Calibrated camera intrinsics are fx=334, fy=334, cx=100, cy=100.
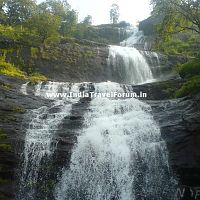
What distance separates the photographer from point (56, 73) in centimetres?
2856

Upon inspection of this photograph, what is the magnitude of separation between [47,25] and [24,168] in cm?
1931

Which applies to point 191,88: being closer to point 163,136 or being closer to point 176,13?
point 163,136

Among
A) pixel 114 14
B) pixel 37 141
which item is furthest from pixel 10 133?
pixel 114 14

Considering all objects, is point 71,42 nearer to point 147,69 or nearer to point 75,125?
point 147,69

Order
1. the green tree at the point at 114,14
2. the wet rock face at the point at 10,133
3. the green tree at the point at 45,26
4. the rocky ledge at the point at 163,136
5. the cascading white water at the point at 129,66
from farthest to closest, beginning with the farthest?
1. the green tree at the point at 114,14
2. the green tree at the point at 45,26
3. the cascading white water at the point at 129,66
4. the wet rock face at the point at 10,133
5. the rocky ledge at the point at 163,136

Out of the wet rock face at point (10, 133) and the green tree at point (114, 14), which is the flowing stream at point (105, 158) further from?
the green tree at point (114, 14)

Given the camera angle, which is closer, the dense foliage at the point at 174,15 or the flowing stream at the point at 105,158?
the flowing stream at the point at 105,158

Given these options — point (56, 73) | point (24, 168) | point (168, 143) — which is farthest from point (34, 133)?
point (56, 73)

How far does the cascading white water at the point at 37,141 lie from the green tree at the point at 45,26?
14.5 m

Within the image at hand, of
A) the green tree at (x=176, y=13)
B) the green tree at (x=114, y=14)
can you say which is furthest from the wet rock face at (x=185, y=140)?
the green tree at (x=114, y=14)

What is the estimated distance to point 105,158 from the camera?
14.0 metres

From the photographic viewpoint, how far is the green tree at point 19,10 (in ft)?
141

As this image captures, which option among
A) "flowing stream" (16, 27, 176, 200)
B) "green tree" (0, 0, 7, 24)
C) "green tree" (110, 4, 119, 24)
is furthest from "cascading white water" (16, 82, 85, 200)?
"green tree" (110, 4, 119, 24)

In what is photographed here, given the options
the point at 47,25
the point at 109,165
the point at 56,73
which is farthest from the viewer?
the point at 47,25
